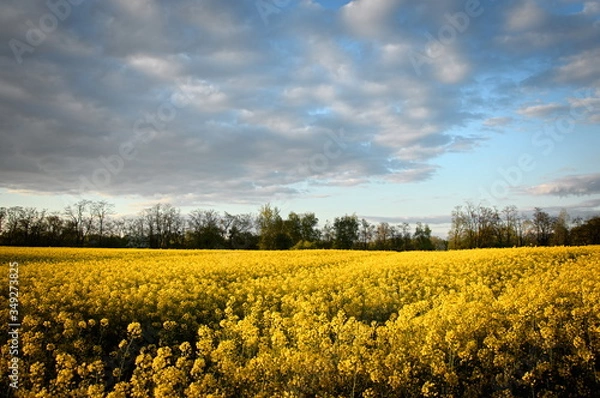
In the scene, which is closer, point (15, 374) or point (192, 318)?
point (15, 374)

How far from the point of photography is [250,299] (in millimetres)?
13141

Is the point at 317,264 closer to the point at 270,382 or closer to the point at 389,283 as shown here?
the point at 389,283

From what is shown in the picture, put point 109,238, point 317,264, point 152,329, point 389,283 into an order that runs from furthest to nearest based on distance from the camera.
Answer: point 109,238 → point 317,264 → point 389,283 → point 152,329

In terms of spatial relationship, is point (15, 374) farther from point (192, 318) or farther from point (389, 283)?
point (389, 283)

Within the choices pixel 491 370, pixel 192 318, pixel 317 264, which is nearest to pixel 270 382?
pixel 491 370

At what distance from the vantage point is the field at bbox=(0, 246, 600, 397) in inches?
259

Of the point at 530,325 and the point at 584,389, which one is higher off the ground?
the point at 530,325

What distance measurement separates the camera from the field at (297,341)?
21.6 ft

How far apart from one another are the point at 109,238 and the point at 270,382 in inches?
3176

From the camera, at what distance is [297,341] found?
8633 mm

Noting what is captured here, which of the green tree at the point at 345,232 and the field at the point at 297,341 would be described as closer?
the field at the point at 297,341

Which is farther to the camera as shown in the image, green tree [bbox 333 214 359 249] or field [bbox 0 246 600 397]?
green tree [bbox 333 214 359 249]

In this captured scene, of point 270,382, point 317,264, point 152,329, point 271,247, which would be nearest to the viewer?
point 270,382

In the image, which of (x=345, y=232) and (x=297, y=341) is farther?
(x=345, y=232)
